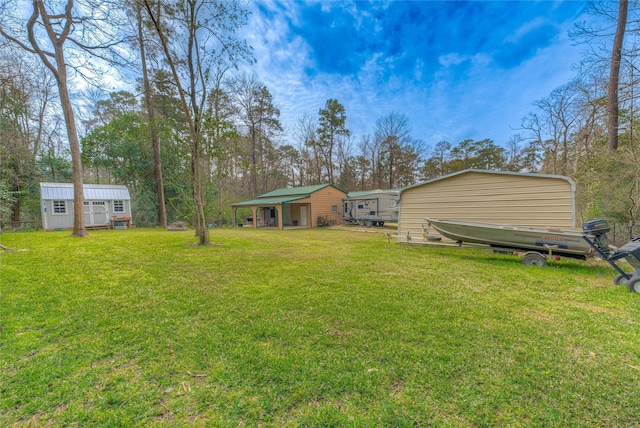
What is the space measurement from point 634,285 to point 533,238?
6.10 feet

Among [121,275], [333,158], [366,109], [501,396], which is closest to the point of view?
[501,396]

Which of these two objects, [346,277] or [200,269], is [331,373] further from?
[200,269]

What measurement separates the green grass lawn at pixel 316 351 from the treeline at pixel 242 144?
5.62m

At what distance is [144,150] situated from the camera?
1792 cm

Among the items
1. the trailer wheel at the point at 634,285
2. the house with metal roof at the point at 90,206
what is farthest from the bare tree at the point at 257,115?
the trailer wheel at the point at 634,285

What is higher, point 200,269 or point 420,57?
point 420,57

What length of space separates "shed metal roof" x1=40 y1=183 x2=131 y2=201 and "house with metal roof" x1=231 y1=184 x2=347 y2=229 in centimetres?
737

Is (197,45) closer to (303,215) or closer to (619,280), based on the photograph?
(619,280)

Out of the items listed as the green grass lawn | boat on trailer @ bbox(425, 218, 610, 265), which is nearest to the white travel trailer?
boat on trailer @ bbox(425, 218, 610, 265)

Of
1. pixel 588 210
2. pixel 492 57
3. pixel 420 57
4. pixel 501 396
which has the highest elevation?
pixel 420 57

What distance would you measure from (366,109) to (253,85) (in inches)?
450

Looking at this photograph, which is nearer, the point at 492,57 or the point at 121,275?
the point at 121,275

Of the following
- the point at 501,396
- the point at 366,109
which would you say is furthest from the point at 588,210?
the point at 366,109

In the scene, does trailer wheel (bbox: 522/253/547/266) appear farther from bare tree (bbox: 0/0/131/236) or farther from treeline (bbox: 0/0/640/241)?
bare tree (bbox: 0/0/131/236)
